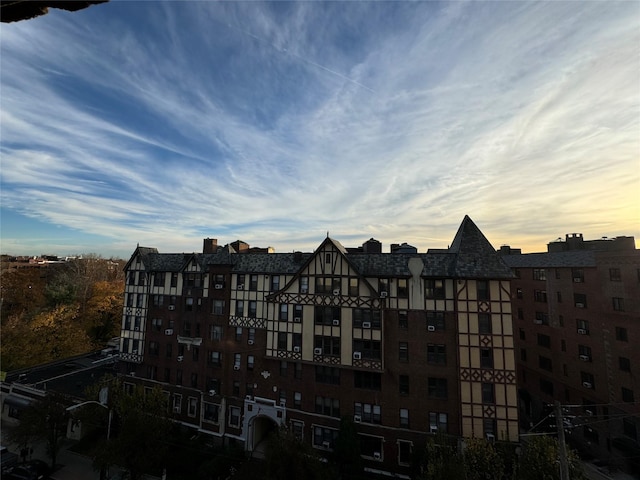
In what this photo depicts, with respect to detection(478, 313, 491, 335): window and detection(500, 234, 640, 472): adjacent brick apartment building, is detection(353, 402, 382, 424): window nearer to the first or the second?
detection(478, 313, 491, 335): window

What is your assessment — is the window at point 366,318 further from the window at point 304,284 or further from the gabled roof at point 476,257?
the gabled roof at point 476,257

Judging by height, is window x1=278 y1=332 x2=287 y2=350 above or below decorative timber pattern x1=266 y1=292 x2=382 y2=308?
below

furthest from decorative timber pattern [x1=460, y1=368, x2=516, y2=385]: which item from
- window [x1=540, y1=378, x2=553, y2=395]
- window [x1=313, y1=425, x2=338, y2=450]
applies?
window [x1=540, y1=378, x2=553, y2=395]

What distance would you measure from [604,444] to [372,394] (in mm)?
25257

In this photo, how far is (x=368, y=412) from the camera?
2914 centimetres

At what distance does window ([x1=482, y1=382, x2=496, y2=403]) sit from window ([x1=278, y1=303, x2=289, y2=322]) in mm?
18892

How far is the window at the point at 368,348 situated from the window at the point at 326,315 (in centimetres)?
311

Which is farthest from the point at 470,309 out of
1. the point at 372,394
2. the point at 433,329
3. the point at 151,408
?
the point at 151,408

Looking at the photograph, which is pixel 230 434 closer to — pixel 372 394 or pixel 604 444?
pixel 372 394

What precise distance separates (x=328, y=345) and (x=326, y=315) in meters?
2.91

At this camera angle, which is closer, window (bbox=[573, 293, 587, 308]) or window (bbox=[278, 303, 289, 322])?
window (bbox=[278, 303, 289, 322])

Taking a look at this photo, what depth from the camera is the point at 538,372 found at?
4194cm

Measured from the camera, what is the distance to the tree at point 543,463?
20.1 metres

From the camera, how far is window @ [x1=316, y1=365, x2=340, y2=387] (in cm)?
3066
